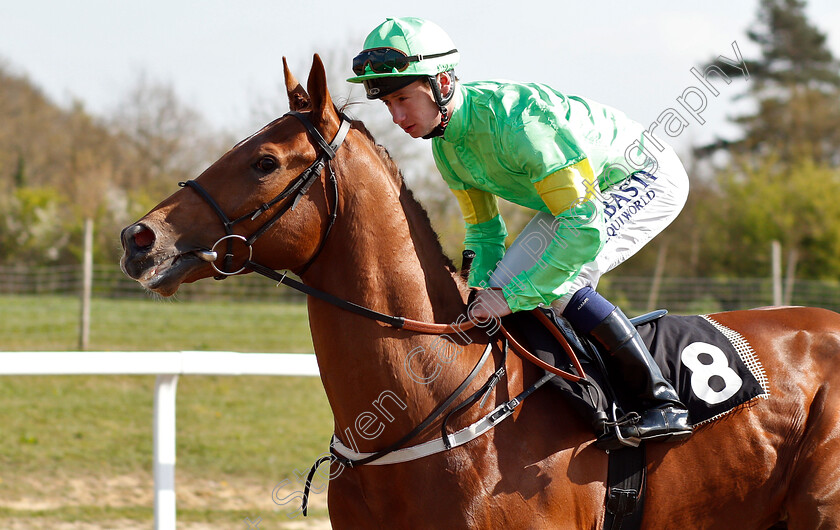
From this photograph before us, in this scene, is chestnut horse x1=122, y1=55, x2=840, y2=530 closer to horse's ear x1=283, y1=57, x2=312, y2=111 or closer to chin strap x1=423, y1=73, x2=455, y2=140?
horse's ear x1=283, y1=57, x2=312, y2=111

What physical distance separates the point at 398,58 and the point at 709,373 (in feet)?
5.30

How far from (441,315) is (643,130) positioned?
4.01 feet

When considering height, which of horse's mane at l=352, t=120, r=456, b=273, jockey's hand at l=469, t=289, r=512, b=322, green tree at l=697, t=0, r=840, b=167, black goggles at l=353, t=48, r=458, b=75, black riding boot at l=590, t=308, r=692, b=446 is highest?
green tree at l=697, t=0, r=840, b=167

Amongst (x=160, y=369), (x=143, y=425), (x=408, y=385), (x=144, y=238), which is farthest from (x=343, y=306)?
(x=143, y=425)

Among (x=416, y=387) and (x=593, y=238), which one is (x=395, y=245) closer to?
(x=416, y=387)

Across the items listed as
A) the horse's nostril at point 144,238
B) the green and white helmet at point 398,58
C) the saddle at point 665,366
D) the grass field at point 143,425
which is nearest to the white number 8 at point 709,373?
the saddle at point 665,366

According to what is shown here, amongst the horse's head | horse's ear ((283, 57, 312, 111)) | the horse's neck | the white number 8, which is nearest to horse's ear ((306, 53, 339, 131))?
the horse's head

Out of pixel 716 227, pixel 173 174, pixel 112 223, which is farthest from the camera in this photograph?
pixel 173 174

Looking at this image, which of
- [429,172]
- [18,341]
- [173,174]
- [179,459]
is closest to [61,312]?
[18,341]

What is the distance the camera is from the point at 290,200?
104 inches

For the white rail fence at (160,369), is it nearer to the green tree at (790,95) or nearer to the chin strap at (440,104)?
the chin strap at (440,104)

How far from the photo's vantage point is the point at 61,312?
11.7 metres

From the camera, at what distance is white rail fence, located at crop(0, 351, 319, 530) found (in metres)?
4.45

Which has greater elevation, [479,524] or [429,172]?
[429,172]
